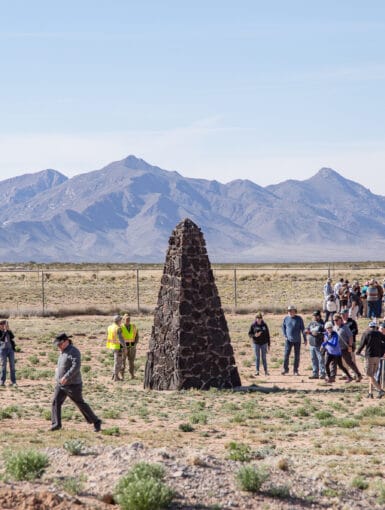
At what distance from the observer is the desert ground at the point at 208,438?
1104 centimetres

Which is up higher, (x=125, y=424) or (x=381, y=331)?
(x=381, y=331)

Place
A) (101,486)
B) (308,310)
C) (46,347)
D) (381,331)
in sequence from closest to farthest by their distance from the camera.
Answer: (101,486)
(381,331)
(46,347)
(308,310)

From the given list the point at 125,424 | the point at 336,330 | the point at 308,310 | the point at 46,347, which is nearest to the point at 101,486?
the point at 125,424

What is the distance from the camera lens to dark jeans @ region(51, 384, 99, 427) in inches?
587

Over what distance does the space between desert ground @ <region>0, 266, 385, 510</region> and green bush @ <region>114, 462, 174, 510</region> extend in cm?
28

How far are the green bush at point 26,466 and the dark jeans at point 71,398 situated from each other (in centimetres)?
327

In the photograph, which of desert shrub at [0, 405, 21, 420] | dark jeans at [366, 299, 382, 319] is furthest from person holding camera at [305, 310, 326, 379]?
dark jeans at [366, 299, 382, 319]

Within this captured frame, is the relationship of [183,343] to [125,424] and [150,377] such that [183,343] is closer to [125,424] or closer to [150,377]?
[150,377]

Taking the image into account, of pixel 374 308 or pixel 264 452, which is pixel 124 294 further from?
pixel 264 452

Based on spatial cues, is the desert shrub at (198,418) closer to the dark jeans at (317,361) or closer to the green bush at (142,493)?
the dark jeans at (317,361)

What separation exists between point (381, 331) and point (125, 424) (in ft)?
20.1

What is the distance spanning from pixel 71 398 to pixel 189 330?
6.62 m

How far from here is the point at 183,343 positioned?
21.4 meters

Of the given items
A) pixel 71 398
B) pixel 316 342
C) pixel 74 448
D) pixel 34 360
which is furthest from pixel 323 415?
pixel 34 360
